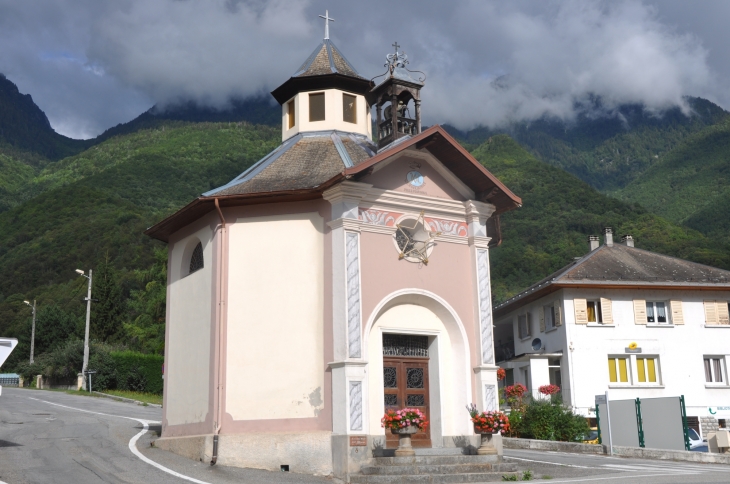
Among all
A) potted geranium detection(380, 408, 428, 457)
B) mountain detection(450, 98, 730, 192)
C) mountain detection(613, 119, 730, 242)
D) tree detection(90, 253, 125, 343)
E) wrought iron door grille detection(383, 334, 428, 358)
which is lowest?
potted geranium detection(380, 408, 428, 457)

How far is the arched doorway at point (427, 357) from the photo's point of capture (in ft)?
56.7

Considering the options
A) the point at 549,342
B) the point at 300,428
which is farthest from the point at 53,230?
the point at 300,428

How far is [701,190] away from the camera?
262 ft

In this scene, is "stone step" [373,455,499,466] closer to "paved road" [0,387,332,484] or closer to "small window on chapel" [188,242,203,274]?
"paved road" [0,387,332,484]

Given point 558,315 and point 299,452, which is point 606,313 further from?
point 299,452

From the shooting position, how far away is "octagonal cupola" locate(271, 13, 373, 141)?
2119 centimetres

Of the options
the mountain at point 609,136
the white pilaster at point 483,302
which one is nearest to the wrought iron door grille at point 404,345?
the white pilaster at point 483,302

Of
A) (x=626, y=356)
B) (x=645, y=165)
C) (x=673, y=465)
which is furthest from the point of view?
(x=645, y=165)

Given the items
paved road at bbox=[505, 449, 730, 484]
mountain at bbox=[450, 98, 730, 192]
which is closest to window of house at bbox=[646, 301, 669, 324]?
paved road at bbox=[505, 449, 730, 484]

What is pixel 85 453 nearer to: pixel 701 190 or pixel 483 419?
pixel 483 419

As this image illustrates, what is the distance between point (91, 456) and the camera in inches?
631

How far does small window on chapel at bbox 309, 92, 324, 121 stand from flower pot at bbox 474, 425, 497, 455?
921 cm

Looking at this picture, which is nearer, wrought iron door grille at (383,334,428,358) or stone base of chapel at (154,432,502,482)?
stone base of chapel at (154,432,502,482)

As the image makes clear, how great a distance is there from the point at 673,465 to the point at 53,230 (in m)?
76.5
